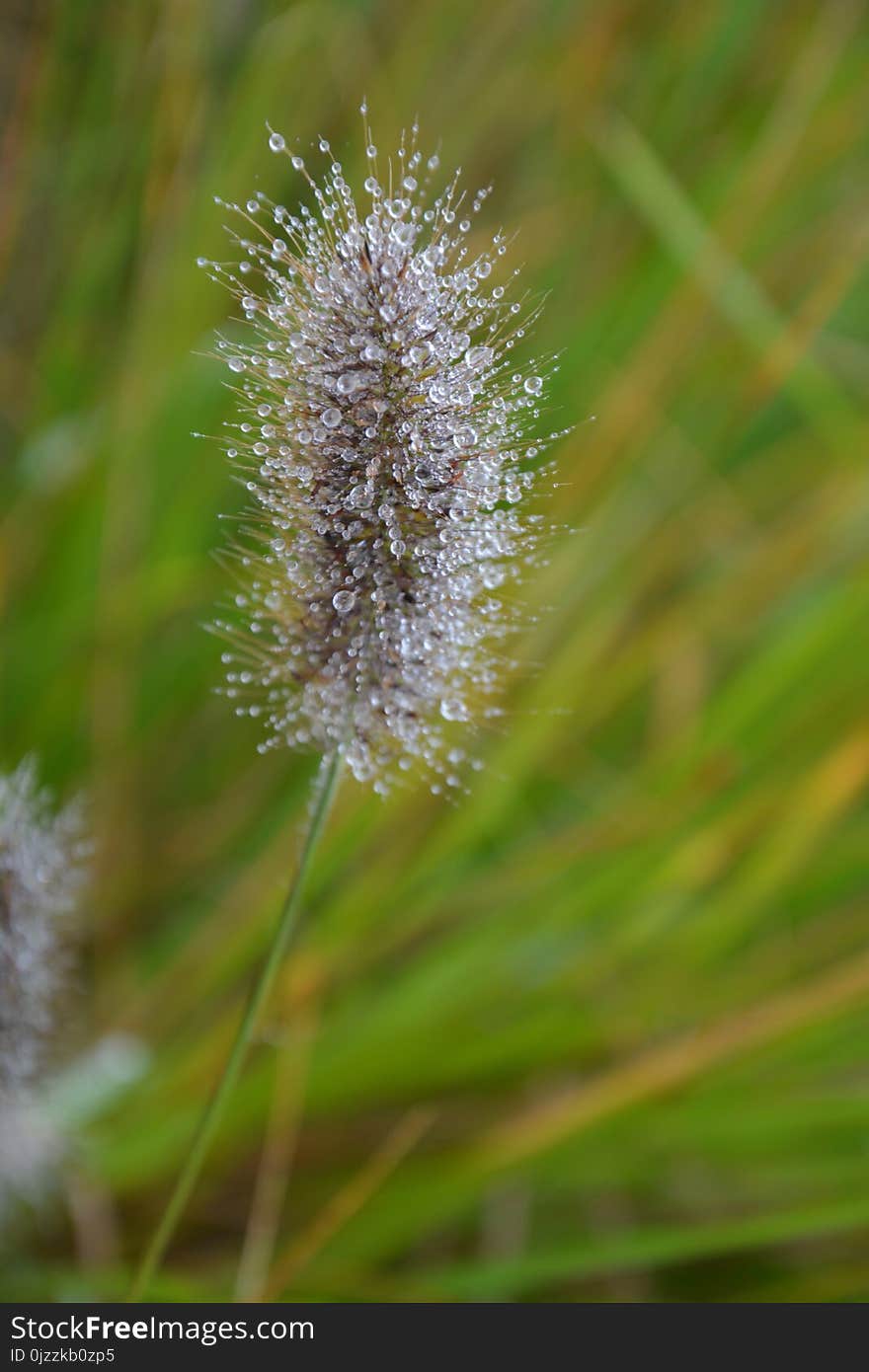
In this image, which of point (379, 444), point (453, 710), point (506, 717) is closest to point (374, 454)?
point (379, 444)

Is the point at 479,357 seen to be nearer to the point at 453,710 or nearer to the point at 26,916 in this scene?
the point at 453,710

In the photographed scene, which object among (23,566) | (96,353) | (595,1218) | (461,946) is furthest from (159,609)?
(595,1218)

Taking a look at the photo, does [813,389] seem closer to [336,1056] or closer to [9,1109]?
[336,1056]

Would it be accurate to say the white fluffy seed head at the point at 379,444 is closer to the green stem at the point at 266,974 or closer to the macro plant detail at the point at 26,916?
the green stem at the point at 266,974

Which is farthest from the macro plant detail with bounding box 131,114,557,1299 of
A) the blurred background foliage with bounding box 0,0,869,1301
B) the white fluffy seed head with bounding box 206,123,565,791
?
the blurred background foliage with bounding box 0,0,869,1301

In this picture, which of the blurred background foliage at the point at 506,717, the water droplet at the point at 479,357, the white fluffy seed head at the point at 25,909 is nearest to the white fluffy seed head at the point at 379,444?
the water droplet at the point at 479,357

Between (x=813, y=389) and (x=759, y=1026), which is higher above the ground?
(x=813, y=389)
